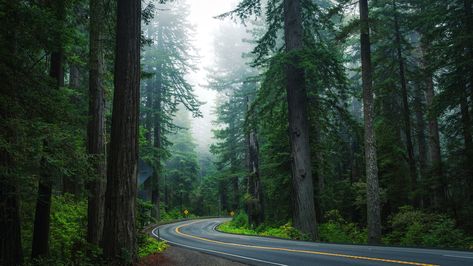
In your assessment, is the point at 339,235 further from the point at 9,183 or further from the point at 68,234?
the point at 9,183

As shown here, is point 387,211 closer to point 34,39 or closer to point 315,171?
point 315,171

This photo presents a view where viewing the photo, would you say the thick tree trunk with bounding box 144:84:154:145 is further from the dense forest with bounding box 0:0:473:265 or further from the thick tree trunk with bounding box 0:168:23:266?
the thick tree trunk with bounding box 0:168:23:266

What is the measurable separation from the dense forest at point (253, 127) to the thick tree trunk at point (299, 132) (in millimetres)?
63

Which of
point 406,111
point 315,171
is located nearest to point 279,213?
point 315,171

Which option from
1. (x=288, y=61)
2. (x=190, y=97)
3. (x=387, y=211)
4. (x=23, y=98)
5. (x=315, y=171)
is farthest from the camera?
(x=190, y=97)

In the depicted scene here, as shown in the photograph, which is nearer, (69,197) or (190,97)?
(69,197)

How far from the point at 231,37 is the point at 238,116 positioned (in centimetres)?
2237

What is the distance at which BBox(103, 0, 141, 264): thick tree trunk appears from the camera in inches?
265

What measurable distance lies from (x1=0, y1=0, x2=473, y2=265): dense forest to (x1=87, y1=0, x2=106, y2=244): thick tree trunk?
0.11 feet

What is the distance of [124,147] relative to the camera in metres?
6.92

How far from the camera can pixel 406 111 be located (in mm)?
20156

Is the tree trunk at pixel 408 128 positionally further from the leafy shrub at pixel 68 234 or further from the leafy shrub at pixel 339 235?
the leafy shrub at pixel 68 234

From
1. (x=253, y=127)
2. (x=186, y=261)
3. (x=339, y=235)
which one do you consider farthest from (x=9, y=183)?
(x=339, y=235)

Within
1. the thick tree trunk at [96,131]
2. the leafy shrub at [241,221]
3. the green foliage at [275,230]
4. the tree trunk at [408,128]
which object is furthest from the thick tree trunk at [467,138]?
the leafy shrub at [241,221]
